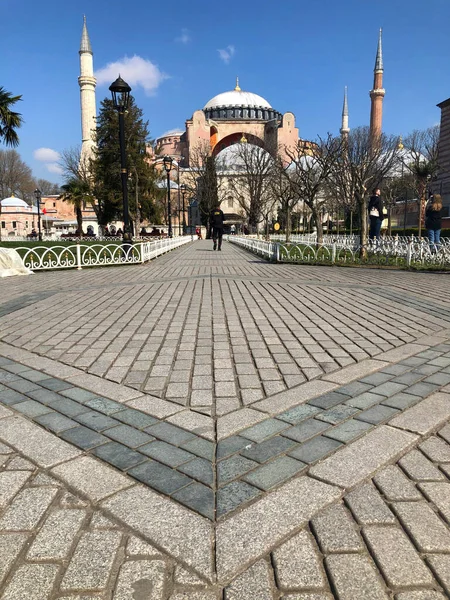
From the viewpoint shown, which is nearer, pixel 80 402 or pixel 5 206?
pixel 80 402

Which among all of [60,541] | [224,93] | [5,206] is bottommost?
[60,541]

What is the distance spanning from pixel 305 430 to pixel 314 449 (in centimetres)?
24

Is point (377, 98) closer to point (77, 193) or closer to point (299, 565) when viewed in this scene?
point (77, 193)

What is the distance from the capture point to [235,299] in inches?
311

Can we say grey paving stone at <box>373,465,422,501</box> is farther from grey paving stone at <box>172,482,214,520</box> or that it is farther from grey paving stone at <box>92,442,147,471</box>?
grey paving stone at <box>92,442,147,471</box>

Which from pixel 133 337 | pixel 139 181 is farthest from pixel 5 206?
pixel 133 337

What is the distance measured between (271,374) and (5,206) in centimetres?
7779

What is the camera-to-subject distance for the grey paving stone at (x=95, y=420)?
3.03 meters

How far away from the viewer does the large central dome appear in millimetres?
91875

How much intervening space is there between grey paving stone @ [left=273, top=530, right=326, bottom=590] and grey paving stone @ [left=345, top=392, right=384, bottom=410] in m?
1.48

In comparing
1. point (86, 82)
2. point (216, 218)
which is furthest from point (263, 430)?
point (86, 82)

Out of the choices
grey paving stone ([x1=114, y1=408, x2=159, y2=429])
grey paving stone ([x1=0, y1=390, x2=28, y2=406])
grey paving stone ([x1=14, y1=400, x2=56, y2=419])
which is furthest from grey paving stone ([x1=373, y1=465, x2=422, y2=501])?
grey paving stone ([x1=0, y1=390, x2=28, y2=406])

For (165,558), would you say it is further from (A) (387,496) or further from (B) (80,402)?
(B) (80,402)

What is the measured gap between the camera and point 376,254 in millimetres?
14438
